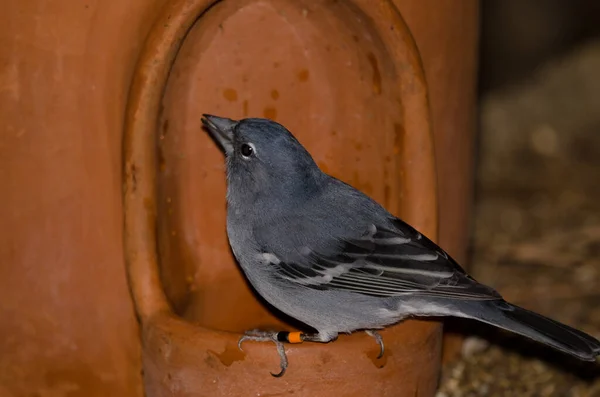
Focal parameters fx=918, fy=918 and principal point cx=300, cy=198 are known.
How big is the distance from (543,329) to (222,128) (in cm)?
149

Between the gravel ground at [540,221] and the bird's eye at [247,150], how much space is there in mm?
1584

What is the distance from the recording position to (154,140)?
144 inches

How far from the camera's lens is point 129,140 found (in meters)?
3.56

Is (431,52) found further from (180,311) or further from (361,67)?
(180,311)

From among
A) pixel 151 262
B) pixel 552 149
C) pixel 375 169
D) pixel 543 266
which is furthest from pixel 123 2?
pixel 552 149

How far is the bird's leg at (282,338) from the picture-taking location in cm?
333

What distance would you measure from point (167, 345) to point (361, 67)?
142 centimetres

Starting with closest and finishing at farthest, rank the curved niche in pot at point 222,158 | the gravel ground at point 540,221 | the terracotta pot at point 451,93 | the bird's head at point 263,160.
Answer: the curved niche in pot at point 222,158 < the bird's head at point 263,160 < the terracotta pot at point 451,93 < the gravel ground at point 540,221

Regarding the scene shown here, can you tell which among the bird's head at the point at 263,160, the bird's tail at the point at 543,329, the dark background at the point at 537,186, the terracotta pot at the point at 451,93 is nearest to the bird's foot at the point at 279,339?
the bird's head at the point at 263,160

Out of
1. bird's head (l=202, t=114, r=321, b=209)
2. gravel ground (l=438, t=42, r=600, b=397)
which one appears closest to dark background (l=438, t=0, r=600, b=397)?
gravel ground (l=438, t=42, r=600, b=397)

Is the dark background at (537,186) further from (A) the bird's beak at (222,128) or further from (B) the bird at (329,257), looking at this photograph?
(A) the bird's beak at (222,128)

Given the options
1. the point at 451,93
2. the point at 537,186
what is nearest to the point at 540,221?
the point at 537,186

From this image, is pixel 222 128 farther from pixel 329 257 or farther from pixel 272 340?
pixel 272 340

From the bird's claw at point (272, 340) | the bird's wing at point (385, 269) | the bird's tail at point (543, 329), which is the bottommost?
the bird's claw at point (272, 340)
